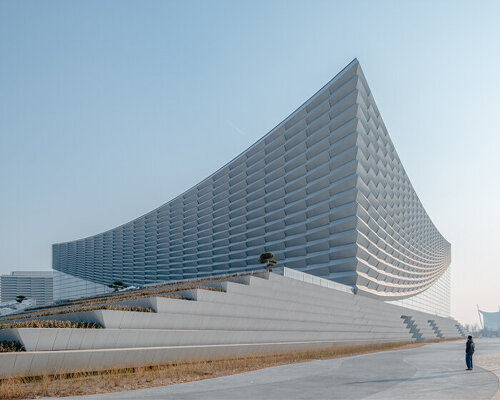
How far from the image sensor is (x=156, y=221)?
11469cm

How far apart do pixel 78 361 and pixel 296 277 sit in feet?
70.0

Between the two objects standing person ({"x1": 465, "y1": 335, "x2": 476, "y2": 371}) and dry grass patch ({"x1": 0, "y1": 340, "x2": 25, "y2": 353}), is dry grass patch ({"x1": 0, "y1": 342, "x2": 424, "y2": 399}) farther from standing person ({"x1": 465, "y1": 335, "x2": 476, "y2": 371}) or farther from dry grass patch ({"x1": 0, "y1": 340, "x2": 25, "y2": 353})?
standing person ({"x1": 465, "y1": 335, "x2": 476, "y2": 371})

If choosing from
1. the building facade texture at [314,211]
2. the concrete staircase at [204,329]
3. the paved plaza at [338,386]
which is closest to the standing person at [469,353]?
the paved plaza at [338,386]

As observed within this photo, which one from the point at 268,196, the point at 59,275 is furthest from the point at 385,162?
the point at 59,275

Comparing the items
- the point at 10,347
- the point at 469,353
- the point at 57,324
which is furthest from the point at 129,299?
the point at 469,353

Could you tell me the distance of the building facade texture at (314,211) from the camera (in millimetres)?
60000

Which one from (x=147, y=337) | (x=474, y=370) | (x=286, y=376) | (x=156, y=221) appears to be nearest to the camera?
(x=286, y=376)

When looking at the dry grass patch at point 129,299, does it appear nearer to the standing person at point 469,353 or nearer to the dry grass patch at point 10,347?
the dry grass patch at point 10,347

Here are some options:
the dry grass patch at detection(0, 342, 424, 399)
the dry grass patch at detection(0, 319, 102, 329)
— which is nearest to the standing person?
the dry grass patch at detection(0, 342, 424, 399)

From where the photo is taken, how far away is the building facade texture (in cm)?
6000

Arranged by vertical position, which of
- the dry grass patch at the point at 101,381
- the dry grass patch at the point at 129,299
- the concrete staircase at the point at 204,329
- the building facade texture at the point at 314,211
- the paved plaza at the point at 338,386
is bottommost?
the paved plaza at the point at 338,386

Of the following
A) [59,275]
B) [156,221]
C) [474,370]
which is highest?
[156,221]

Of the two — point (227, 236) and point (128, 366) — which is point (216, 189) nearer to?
point (227, 236)

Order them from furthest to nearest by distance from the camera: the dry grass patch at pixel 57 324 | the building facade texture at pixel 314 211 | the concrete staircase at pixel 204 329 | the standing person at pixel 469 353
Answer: the building facade texture at pixel 314 211 < the standing person at pixel 469 353 < the dry grass patch at pixel 57 324 < the concrete staircase at pixel 204 329
